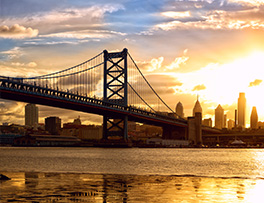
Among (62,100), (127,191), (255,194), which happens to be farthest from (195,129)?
(127,191)

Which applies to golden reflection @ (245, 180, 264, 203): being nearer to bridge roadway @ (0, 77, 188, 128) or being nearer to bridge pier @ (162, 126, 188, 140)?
bridge roadway @ (0, 77, 188, 128)

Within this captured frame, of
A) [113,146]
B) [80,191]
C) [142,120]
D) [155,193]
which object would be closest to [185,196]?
[155,193]

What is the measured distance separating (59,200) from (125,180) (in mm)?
9509

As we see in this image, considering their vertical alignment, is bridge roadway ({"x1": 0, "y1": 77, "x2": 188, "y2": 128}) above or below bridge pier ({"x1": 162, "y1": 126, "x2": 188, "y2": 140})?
above

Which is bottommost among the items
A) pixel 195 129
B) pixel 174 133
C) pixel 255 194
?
pixel 255 194

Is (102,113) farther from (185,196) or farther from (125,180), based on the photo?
(185,196)

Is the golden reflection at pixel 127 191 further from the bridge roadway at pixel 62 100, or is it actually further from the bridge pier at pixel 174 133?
the bridge pier at pixel 174 133

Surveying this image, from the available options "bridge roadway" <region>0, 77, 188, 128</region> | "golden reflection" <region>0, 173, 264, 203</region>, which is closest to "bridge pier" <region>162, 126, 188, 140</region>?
"bridge roadway" <region>0, 77, 188, 128</region>

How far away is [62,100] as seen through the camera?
290ft

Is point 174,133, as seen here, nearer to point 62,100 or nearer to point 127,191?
point 62,100

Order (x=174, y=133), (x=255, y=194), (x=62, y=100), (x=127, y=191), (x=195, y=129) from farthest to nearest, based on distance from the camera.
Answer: (x=195, y=129), (x=174, y=133), (x=62, y=100), (x=127, y=191), (x=255, y=194)

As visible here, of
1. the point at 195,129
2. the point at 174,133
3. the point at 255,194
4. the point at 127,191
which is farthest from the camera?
the point at 195,129

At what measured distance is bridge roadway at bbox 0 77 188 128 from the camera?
78.3m

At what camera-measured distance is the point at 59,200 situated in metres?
20.9
